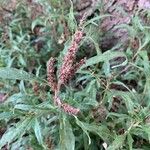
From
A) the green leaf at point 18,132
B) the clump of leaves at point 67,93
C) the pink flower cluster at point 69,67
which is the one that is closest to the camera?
the pink flower cluster at point 69,67

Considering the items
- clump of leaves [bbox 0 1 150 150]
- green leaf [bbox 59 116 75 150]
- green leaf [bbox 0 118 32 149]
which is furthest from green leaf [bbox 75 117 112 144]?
green leaf [bbox 0 118 32 149]

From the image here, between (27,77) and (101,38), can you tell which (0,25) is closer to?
(101,38)

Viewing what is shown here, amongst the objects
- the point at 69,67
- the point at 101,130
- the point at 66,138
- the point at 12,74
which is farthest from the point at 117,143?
the point at 12,74

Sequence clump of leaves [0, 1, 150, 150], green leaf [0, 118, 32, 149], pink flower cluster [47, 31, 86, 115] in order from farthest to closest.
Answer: clump of leaves [0, 1, 150, 150] → green leaf [0, 118, 32, 149] → pink flower cluster [47, 31, 86, 115]

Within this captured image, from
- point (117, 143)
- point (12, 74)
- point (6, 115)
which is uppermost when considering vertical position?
point (12, 74)

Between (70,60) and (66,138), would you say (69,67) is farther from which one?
(66,138)

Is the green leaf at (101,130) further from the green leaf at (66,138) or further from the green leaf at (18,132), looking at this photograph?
the green leaf at (18,132)

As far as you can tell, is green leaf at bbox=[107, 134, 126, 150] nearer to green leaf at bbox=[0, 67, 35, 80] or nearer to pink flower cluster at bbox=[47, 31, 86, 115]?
pink flower cluster at bbox=[47, 31, 86, 115]

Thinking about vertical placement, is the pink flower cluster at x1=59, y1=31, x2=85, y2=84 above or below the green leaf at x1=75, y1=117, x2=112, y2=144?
above

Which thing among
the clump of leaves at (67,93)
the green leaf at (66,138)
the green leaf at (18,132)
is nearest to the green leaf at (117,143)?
the clump of leaves at (67,93)

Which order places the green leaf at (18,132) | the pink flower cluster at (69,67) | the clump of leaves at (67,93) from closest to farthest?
the pink flower cluster at (69,67) → the green leaf at (18,132) → the clump of leaves at (67,93)

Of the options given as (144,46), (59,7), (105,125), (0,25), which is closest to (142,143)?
(105,125)
